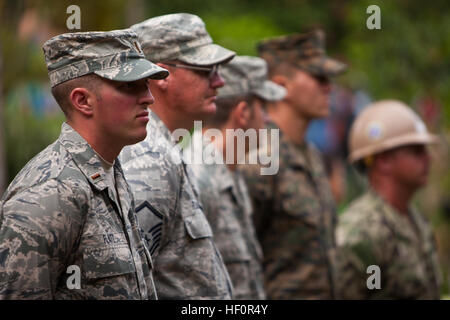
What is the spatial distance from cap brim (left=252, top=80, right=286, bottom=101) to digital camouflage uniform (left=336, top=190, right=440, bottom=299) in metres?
1.09

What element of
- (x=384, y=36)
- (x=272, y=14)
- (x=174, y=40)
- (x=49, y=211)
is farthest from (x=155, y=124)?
(x=272, y=14)

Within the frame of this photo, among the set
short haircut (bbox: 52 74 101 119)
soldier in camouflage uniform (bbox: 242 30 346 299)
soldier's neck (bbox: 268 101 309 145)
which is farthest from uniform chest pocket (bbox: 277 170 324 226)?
short haircut (bbox: 52 74 101 119)

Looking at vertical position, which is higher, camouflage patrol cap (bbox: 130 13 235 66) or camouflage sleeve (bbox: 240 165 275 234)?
camouflage patrol cap (bbox: 130 13 235 66)

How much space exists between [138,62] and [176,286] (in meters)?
1.28

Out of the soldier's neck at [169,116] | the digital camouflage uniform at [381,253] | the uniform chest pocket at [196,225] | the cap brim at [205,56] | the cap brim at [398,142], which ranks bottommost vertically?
the digital camouflage uniform at [381,253]

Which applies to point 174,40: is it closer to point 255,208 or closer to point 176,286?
point 176,286

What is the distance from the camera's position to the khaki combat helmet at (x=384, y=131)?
7.07 meters

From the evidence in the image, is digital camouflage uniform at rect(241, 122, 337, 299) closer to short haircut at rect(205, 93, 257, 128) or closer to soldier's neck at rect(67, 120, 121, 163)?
short haircut at rect(205, 93, 257, 128)

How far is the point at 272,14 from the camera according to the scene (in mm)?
17594

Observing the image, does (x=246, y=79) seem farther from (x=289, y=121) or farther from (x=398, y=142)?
(x=398, y=142)

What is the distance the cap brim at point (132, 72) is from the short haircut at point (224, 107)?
2376mm

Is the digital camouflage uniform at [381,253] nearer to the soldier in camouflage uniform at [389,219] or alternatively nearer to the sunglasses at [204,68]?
the soldier in camouflage uniform at [389,219]

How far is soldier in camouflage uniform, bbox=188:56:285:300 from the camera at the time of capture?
5.40 m

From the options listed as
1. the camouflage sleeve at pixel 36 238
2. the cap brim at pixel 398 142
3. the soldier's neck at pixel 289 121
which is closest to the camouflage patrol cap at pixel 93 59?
the camouflage sleeve at pixel 36 238
